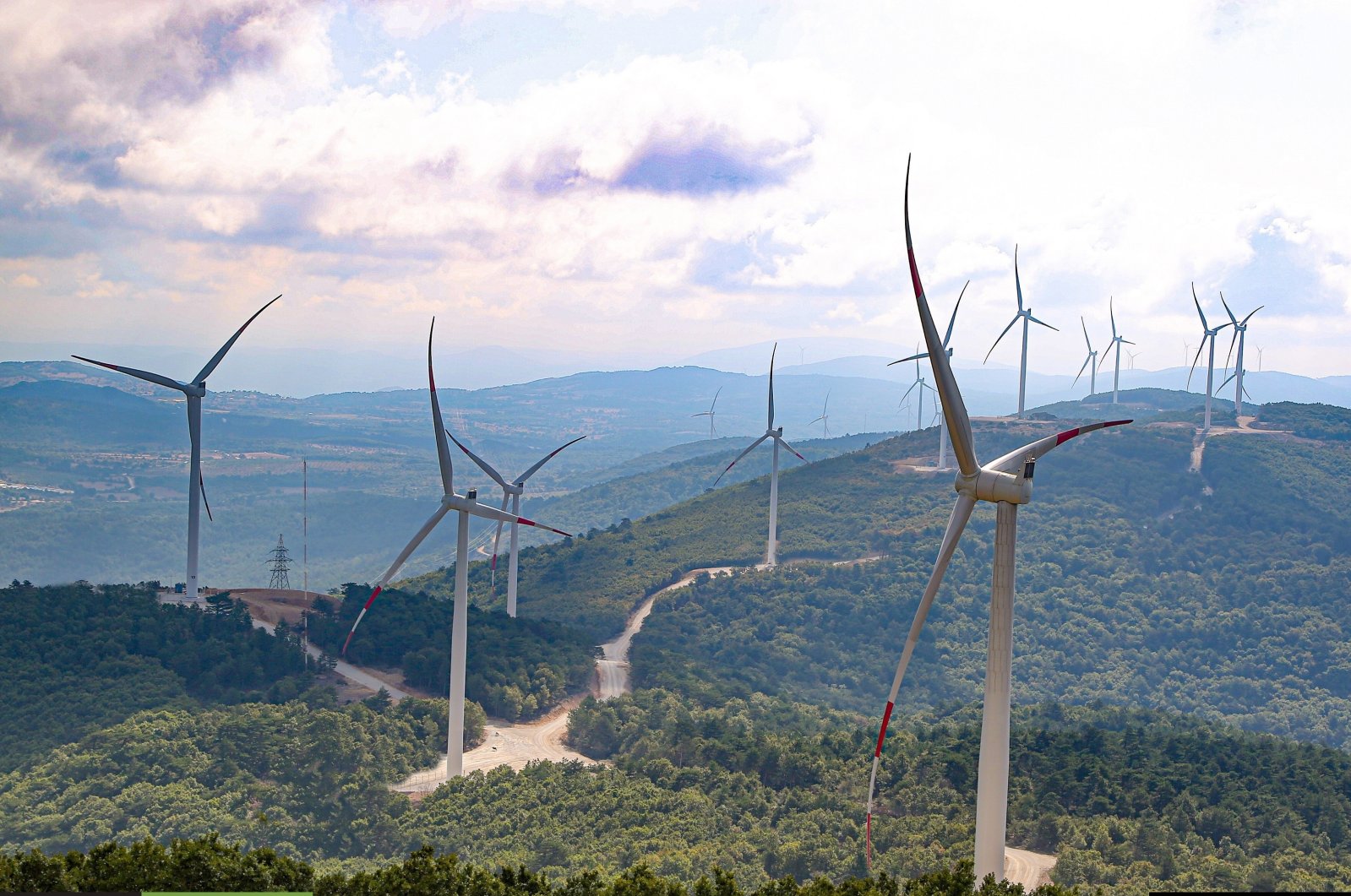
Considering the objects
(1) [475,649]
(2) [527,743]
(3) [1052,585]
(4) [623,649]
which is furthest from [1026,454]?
(3) [1052,585]

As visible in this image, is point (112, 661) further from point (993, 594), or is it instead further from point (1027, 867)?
point (993, 594)

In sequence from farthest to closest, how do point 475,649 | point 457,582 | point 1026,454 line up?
1. point 475,649
2. point 457,582
3. point 1026,454

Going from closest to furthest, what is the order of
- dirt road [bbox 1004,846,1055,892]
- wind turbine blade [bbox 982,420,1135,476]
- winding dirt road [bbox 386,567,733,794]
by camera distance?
wind turbine blade [bbox 982,420,1135,476] → dirt road [bbox 1004,846,1055,892] → winding dirt road [bbox 386,567,733,794]

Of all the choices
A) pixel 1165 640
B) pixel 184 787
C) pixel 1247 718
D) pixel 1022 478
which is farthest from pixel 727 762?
pixel 1165 640

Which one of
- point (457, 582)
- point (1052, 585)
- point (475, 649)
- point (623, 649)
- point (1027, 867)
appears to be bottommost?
point (623, 649)

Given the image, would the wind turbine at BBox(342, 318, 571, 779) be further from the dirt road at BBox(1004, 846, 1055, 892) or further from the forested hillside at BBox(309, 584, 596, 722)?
the dirt road at BBox(1004, 846, 1055, 892)

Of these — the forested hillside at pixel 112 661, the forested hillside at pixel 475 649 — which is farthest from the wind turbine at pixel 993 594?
the forested hillside at pixel 112 661

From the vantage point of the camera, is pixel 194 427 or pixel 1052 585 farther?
pixel 1052 585

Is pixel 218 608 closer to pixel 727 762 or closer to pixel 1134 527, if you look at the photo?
pixel 727 762

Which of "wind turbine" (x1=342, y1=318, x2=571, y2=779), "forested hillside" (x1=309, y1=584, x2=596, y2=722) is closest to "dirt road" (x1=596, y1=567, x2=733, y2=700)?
"forested hillside" (x1=309, y1=584, x2=596, y2=722)
